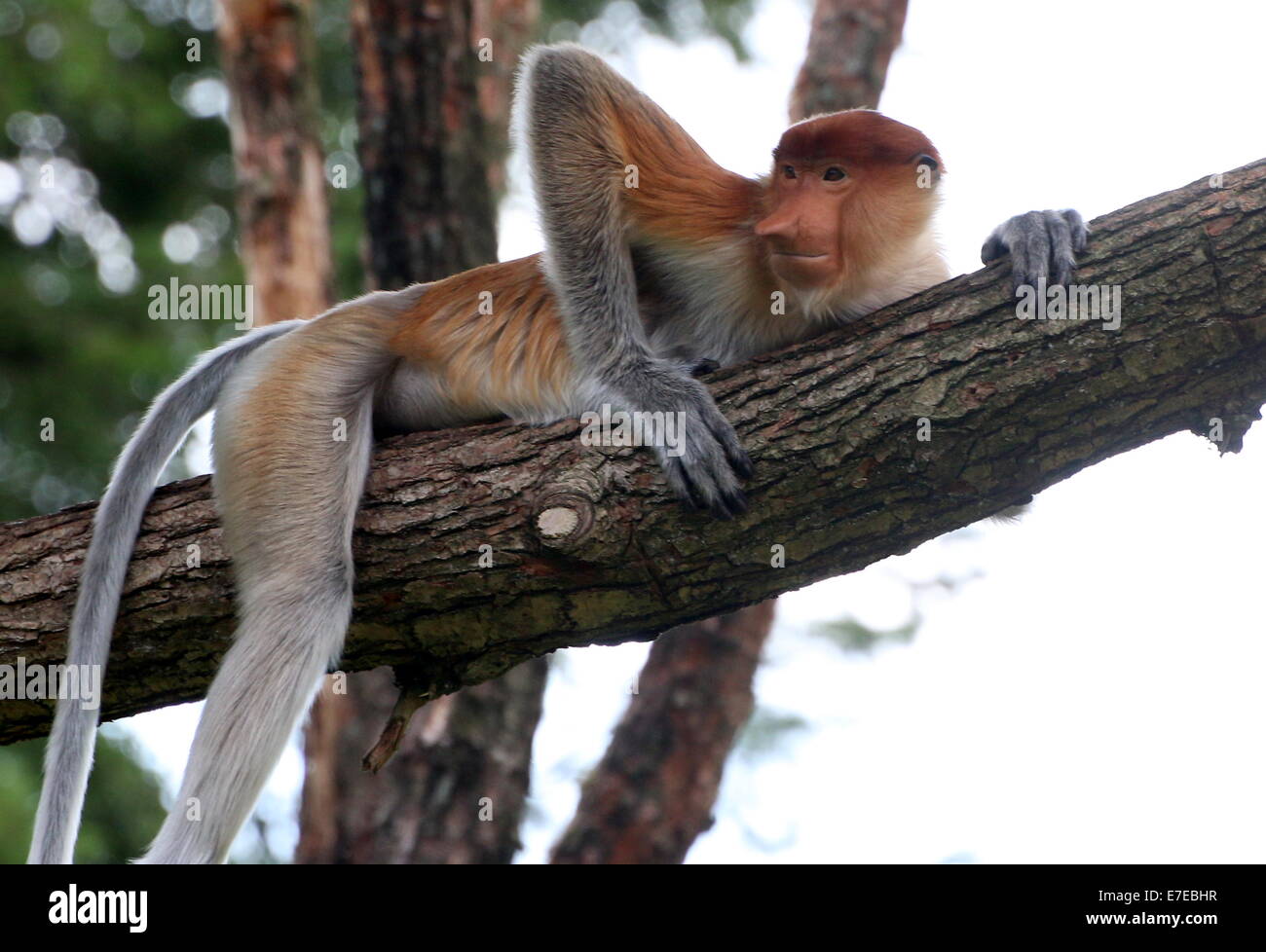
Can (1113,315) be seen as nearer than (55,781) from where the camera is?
Yes

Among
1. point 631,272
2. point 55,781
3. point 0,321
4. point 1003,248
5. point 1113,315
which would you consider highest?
point 0,321

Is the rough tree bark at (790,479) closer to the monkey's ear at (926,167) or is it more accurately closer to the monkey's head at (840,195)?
the monkey's head at (840,195)

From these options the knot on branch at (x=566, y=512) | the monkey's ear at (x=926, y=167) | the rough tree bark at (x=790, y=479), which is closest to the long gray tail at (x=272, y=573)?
the rough tree bark at (x=790, y=479)

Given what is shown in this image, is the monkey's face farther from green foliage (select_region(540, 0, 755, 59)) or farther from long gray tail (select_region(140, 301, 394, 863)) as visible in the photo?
green foliage (select_region(540, 0, 755, 59))

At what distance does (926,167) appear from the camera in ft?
16.4

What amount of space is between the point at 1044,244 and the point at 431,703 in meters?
4.54

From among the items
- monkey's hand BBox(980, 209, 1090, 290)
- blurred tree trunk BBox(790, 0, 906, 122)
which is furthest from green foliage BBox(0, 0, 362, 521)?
monkey's hand BBox(980, 209, 1090, 290)

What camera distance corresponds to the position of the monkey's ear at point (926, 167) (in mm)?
4945

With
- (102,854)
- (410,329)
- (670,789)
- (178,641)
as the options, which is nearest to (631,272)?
(410,329)

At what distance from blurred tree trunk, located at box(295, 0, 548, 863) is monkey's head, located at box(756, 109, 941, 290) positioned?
132 inches

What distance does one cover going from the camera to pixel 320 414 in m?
4.98

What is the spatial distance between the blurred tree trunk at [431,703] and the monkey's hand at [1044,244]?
4143mm

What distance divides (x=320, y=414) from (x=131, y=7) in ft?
29.8

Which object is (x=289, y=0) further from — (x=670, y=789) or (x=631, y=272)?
(x=670, y=789)
